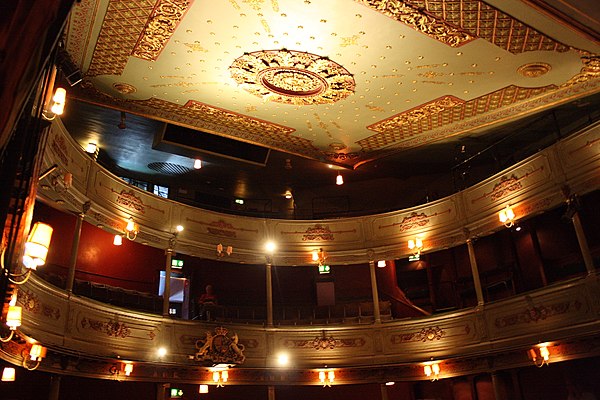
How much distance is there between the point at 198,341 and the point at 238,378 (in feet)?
5.22

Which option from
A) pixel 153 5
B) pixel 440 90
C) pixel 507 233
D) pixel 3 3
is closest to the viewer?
pixel 3 3

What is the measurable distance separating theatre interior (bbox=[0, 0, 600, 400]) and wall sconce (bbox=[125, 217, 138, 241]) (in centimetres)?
6

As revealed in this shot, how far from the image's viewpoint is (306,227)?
51.2ft

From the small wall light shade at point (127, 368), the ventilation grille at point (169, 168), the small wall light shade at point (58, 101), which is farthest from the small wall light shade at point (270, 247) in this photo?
the small wall light shade at point (58, 101)

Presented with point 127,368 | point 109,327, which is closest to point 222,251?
point 109,327

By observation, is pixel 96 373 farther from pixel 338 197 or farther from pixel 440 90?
pixel 338 197

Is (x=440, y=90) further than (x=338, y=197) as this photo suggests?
No

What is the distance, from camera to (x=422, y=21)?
7434mm

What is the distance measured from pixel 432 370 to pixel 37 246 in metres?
11.2

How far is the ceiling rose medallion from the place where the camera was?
27.7 ft

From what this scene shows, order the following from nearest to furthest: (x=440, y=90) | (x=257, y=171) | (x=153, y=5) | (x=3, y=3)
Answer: (x=3, y=3) < (x=153, y=5) < (x=440, y=90) < (x=257, y=171)

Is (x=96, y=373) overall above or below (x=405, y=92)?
below

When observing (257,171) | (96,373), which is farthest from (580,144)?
(96,373)

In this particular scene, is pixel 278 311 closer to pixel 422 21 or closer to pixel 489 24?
pixel 422 21
